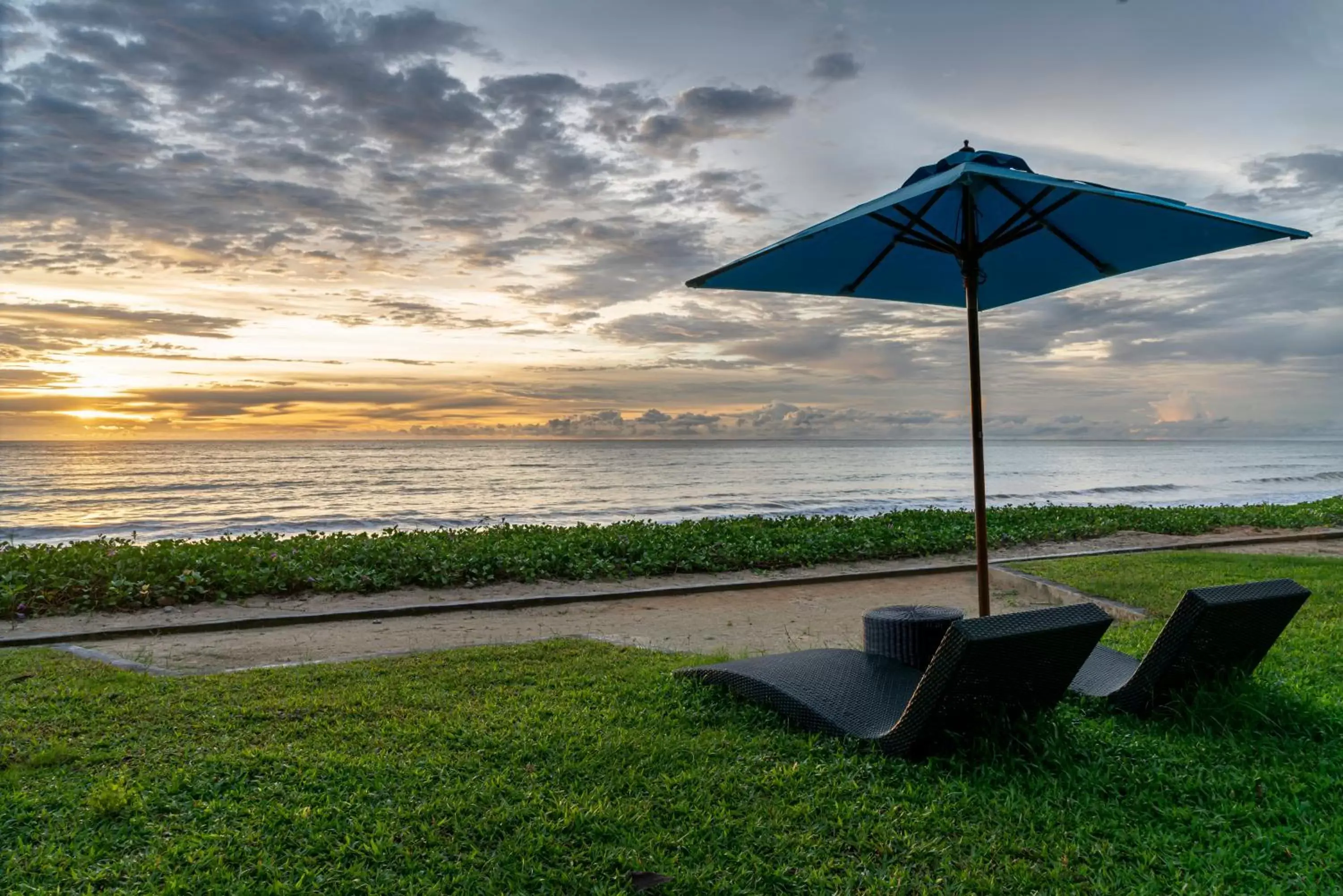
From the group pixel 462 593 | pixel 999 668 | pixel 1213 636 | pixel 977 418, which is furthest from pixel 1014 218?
pixel 462 593

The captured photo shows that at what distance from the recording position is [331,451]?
87625 millimetres

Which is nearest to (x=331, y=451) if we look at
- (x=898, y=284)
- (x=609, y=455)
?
(x=609, y=455)

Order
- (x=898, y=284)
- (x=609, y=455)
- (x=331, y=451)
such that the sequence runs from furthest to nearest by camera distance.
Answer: (x=331, y=451)
(x=609, y=455)
(x=898, y=284)

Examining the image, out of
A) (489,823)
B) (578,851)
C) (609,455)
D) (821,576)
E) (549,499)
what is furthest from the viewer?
(609,455)

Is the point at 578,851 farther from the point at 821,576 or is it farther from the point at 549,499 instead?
the point at 549,499

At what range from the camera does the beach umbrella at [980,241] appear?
4895mm

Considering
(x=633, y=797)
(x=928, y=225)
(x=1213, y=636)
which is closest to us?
(x=633, y=797)

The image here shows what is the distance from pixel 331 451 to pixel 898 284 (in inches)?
3518

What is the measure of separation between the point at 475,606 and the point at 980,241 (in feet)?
19.5

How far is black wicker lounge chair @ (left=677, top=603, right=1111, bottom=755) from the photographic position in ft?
11.3

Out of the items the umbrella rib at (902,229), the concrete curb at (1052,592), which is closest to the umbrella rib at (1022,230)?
the umbrella rib at (902,229)

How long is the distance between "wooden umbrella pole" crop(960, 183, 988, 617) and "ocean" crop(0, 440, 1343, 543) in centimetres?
1587

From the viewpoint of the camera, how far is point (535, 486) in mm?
40219

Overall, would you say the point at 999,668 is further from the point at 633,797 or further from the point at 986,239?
the point at 986,239
